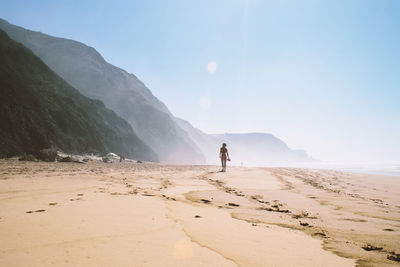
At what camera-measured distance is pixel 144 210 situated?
3197mm

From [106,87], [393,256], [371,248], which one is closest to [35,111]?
[371,248]

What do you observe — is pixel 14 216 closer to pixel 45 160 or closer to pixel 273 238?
pixel 273 238

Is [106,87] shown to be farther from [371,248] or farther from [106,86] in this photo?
[371,248]

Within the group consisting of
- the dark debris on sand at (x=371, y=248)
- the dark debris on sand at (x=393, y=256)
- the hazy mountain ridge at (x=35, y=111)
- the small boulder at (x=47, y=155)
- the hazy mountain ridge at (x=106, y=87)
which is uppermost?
the hazy mountain ridge at (x=106, y=87)

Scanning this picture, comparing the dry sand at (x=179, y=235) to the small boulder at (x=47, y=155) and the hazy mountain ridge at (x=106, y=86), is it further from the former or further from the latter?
the hazy mountain ridge at (x=106, y=86)

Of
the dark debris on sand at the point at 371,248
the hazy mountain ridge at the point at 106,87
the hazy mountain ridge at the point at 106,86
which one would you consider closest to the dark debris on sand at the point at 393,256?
the dark debris on sand at the point at 371,248

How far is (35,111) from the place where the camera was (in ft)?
72.8

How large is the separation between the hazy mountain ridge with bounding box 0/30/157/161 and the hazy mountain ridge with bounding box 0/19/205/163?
46.1 metres

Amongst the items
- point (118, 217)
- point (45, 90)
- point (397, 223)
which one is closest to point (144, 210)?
point (118, 217)

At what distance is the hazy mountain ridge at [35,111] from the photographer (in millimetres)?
18219

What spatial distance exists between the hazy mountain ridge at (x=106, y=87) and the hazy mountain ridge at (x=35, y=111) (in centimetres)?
4605

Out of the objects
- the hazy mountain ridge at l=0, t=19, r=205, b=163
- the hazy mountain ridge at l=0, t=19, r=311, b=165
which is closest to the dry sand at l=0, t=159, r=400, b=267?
the hazy mountain ridge at l=0, t=19, r=311, b=165

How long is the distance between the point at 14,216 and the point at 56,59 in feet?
319

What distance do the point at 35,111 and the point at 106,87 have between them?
6869 centimetres
